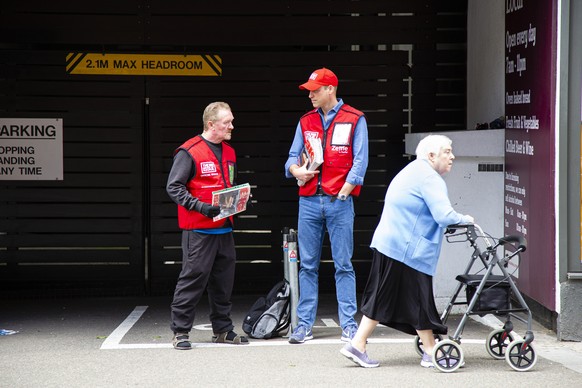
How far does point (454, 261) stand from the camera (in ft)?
32.7

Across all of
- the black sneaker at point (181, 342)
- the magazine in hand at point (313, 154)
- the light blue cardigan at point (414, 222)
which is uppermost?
the magazine in hand at point (313, 154)

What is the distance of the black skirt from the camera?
7422 millimetres

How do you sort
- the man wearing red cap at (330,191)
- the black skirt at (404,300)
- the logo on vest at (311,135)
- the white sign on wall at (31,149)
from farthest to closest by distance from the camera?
the white sign on wall at (31,149), the logo on vest at (311,135), the man wearing red cap at (330,191), the black skirt at (404,300)

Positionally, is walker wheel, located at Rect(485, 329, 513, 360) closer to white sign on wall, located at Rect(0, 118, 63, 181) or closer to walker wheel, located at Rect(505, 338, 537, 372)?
walker wheel, located at Rect(505, 338, 537, 372)

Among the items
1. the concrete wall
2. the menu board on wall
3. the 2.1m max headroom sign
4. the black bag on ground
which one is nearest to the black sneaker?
the black bag on ground

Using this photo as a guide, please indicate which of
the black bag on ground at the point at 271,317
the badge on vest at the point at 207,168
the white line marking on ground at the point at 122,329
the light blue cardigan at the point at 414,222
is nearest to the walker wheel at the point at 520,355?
the light blue cardigan at the point at 414,222

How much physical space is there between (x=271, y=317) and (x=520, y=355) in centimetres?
222

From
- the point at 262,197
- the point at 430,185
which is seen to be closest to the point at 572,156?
the point at 430,185

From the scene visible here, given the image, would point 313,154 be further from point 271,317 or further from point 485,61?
point 485,61

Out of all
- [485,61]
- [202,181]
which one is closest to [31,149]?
[202,181]

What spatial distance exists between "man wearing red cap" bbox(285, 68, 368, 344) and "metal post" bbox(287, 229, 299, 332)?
0.30ft

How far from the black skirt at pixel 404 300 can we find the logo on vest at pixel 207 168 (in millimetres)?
1652

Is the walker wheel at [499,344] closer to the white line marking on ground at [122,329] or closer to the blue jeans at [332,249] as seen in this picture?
the blue jeans at [332,249]

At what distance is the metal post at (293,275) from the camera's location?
8.78m
